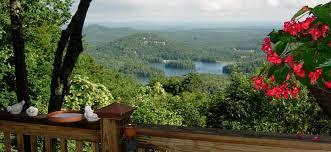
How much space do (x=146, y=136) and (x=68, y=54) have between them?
95.8 inches

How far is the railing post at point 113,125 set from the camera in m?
2.63

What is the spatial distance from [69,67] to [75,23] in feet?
1.69

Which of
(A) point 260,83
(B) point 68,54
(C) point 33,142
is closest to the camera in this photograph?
(A) point 260,83

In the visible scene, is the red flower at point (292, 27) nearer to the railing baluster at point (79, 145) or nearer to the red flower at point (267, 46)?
the red flower at point (267, 46)

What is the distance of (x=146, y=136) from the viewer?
2562mm

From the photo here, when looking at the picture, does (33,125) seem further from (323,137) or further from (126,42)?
(126,42)

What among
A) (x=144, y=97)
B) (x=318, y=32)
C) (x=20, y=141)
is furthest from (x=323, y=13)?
(x=144, y=97)

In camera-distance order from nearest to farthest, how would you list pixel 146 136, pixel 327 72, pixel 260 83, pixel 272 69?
pixel 327 72 → pixel 272 69 → pixel 260 83 → pixel 146 136

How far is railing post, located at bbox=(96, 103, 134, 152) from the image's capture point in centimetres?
263

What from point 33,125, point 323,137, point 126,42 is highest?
point 323,137

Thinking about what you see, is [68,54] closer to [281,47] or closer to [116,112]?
[116,112]

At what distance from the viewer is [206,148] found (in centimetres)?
238

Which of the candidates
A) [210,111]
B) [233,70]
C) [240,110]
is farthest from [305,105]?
[210,111]

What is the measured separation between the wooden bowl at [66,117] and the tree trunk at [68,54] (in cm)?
176
